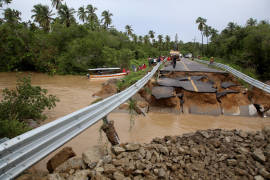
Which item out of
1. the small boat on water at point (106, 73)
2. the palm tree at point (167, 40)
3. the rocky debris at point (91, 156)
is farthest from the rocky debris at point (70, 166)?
the palm tree at point (167, 40)

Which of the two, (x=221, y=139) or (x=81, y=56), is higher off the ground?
(x=81, y=56)

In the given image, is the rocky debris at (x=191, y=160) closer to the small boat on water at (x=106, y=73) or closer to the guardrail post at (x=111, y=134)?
the guardrail post at (x=111, y=134)

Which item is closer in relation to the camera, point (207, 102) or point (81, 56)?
point (207, 102)

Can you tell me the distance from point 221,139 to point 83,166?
2.57 metres

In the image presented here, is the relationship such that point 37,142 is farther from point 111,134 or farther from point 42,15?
point 42,15

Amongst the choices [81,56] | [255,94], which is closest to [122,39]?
[81,56]

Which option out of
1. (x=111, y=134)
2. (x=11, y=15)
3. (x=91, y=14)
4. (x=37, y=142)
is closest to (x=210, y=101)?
(x=111, y=134)

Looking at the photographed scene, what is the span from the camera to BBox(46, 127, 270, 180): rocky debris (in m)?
2.25

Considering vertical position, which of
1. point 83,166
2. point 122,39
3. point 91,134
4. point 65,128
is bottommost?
point 91,134

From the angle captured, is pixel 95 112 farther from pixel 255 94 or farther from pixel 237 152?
pixel 255 94

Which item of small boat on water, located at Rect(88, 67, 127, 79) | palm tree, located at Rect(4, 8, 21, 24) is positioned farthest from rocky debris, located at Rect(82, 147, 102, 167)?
small boat on water, located at Rect(88, 67, 127, 79)

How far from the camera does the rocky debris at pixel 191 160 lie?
2.25m

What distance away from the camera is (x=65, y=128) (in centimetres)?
242

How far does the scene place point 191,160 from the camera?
8.83ft
